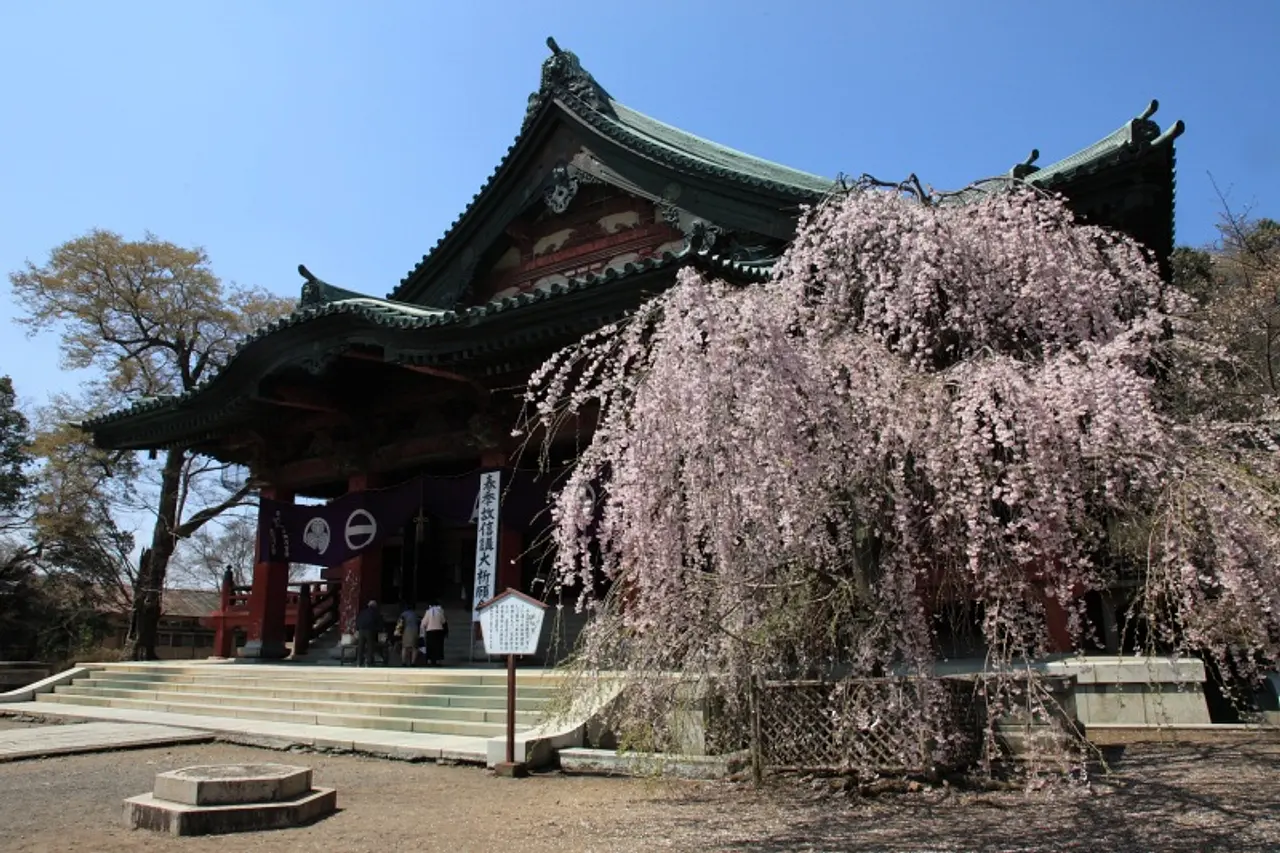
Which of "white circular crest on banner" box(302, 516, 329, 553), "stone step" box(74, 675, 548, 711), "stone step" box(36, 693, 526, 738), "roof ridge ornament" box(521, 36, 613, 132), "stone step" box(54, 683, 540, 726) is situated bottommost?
"stone step" box(36, 693, 526, 738)

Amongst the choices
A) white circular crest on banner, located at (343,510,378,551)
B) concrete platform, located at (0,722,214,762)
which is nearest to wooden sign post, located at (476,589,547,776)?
concrete platform, located at (0,722,214,762)

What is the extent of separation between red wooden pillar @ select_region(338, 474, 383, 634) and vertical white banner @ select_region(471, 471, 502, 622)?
3.02 metres

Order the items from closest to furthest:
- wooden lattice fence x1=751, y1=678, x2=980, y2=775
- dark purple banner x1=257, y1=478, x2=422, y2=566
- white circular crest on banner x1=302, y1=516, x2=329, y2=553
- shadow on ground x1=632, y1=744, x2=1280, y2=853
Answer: shadow on ground x1=632, y1=744, x2=1280, y2=853
wooden lattice fence x1=751, y1=678, x2=980, y2=775
dark purple banner x1=257, y1=478, x2=422, y2=566
white circular crest on banner x1=302, y1=516, x2=329, y2=553

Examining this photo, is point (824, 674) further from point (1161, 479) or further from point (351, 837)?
point (351, 837)

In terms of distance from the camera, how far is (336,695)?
448 inches

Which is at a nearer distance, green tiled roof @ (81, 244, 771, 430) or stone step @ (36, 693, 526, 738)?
green tiled roof @ (81, 244, 771, 430)

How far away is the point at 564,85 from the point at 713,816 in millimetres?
13048

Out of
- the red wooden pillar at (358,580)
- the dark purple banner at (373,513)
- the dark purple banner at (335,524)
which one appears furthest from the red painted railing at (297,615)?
the red wooden pillar at (358,580)

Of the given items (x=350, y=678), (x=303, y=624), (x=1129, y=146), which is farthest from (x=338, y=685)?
(x=1129, y=146)

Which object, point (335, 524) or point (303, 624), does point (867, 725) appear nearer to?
point (335, 524)

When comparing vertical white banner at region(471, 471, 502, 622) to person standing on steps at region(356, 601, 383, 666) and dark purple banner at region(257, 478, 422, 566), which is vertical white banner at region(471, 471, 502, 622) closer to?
dark purple banner at region(257, 478, 422, 566)

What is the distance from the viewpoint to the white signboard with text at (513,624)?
784cm

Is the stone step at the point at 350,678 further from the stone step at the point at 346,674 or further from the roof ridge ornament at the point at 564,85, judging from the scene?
the roof ridge ornament at the point at 564,85

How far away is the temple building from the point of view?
10609 millimetres
